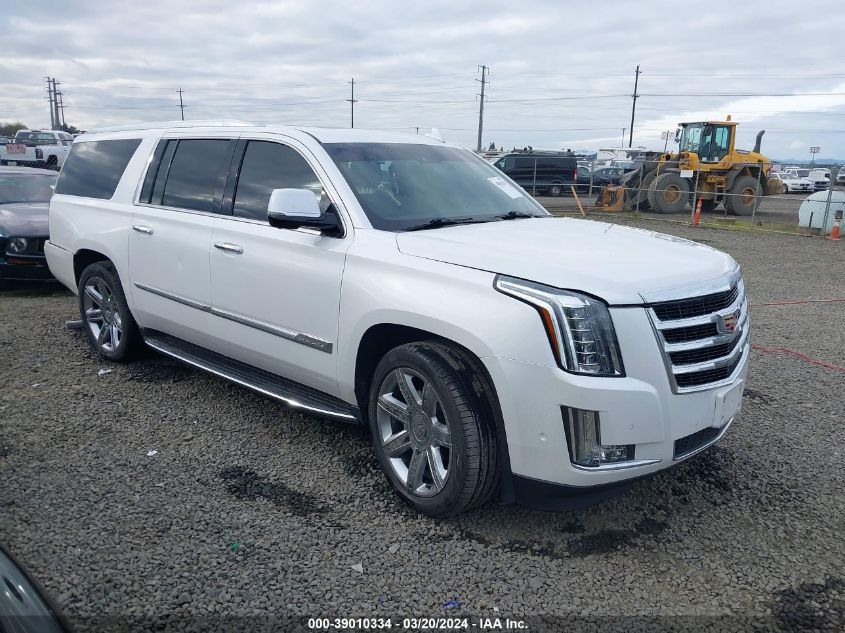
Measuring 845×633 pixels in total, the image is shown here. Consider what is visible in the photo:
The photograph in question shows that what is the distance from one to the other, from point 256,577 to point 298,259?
1686mm

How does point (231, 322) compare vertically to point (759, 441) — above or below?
above

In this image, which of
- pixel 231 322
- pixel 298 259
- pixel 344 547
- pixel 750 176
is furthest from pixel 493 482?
pixel 750 176

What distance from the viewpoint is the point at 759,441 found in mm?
4488

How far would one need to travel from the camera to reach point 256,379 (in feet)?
14.4

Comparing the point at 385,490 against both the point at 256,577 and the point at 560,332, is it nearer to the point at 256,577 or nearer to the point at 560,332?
the point at 256,577

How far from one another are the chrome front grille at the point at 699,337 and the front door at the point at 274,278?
5.30 ft

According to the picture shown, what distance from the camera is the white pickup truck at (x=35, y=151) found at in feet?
96.0

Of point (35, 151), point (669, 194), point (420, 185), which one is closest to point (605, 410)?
point (420, 185)

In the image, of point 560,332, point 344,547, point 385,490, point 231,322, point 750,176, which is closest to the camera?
point 560,332

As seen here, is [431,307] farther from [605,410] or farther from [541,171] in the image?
[541,171]

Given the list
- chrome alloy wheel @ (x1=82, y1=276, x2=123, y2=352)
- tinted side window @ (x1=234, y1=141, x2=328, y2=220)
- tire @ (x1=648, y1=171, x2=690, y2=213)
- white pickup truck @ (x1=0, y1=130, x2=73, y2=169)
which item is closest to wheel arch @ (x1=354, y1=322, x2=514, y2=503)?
tinted side window @ (x1=234, y1=141, x2=328, y2=220)

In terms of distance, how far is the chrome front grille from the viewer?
308cm

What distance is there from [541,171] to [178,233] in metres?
29.0

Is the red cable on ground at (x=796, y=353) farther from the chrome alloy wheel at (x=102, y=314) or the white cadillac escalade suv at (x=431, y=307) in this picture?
the chrome alloy wheel at (x=102, y=314)
